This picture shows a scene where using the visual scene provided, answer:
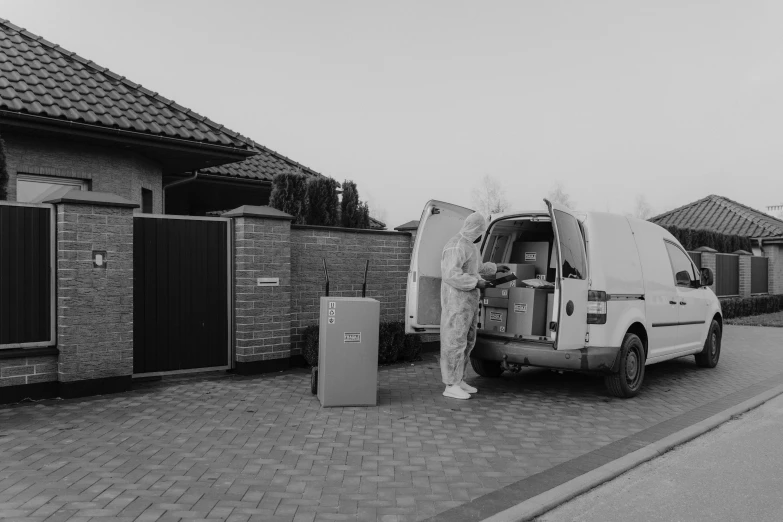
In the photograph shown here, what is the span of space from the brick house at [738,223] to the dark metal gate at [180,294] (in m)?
21.6

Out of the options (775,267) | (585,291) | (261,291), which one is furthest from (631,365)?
(775,267)

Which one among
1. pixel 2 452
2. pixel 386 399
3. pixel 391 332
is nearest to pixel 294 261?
pixel 391 332

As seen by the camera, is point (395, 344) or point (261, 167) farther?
point (261, 167)

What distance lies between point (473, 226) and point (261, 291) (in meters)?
3.04

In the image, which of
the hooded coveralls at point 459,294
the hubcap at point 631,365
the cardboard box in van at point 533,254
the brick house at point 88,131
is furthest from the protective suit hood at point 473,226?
the brick house at point 88,131

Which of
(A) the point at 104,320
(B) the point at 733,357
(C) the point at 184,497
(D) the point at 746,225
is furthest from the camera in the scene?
(D) the point at 746,225

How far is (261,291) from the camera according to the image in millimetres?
8656

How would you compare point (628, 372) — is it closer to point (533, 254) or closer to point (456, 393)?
point (533, 254)

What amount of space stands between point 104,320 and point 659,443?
581 centimetres

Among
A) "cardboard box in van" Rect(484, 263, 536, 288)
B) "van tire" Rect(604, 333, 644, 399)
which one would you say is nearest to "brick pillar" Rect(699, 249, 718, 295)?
"van tire" Rect(604, 333, 644, 399)

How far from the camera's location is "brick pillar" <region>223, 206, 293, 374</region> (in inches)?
335

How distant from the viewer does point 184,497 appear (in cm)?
433

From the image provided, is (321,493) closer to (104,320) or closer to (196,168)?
(104,320)

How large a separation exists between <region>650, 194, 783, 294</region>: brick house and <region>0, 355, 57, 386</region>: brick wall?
→ 23726 mm
